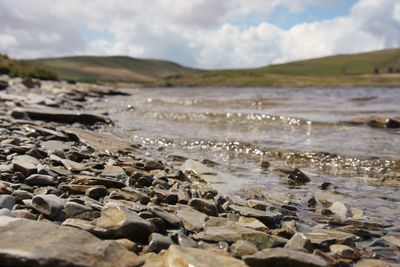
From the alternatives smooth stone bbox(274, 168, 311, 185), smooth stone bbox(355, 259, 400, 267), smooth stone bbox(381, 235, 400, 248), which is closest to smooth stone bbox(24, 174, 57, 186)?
smooth stone bbox(355, 259, 400, 267)

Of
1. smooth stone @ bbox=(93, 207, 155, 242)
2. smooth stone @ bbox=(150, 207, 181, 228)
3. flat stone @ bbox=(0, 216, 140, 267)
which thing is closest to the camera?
→ flat stone @ bbox=(0, 216, 140, 267)

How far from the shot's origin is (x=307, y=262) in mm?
4535

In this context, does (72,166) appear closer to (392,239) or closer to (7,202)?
(7,202)

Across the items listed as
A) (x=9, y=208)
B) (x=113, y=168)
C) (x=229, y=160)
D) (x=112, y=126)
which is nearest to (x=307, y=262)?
(x=9, y=208)

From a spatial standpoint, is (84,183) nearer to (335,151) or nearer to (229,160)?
(229,160)

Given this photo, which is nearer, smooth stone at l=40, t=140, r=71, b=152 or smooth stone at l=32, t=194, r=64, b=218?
smooth stone at l=32, t=194, r=64, b=218

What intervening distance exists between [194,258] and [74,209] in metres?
1.83

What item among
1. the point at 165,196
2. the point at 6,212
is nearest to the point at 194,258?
the point at 6,212

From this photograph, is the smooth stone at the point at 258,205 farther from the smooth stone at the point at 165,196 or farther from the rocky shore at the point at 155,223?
the smooth stone at the point at 165,196

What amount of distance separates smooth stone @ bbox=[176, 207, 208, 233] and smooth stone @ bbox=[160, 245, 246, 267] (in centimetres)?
117

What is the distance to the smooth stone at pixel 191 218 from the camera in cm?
611

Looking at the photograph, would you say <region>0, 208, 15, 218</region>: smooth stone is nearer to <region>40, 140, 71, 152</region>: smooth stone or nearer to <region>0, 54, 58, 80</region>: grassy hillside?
<region>40, 140, 71, 152</region>: smooth stone

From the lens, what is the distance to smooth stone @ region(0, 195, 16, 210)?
5.69 metres

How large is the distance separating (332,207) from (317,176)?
11.9 ft
